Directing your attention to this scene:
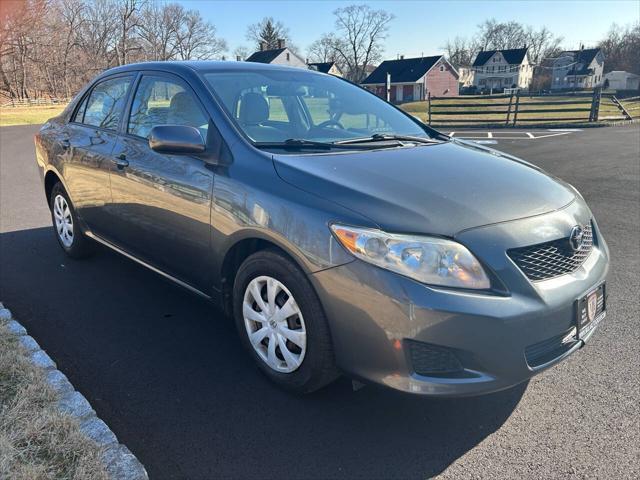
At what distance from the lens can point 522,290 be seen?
7.49ft

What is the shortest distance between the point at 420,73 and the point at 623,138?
5471 centimetres

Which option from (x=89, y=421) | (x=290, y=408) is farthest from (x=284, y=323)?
(x=89, y=421)

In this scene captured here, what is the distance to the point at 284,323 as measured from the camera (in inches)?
107

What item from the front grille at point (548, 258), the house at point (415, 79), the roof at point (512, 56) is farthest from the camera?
the roof at point (512, 56)

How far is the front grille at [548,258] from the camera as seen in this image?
236cm

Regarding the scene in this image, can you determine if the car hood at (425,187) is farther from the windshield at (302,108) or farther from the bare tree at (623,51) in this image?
the bare tree at (623,51)

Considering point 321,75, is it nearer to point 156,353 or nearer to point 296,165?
point 296,165

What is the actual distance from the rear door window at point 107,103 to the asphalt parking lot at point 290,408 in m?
1.36

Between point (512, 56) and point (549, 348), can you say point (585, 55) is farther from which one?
point (549, 348)

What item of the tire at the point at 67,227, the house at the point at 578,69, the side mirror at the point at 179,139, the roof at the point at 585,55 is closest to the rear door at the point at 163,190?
the side mirror at the point at 179,139

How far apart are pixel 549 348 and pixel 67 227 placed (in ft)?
14.4

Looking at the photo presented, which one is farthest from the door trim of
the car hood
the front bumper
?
the front bumper

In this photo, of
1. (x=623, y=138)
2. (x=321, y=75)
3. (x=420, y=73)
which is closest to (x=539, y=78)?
(x=420, y=73)

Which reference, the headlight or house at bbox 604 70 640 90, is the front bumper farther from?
house at bbox 604 70 640 90
